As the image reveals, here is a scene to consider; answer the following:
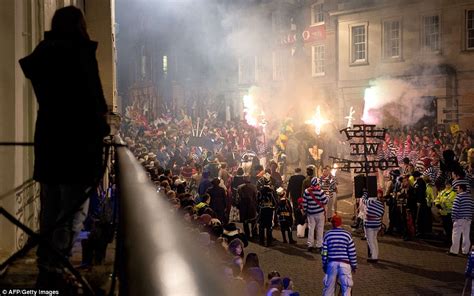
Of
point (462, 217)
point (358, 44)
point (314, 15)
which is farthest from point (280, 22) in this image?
point (462, 217)

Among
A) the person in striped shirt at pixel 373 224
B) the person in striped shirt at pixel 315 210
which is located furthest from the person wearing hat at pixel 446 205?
the person in striped shirt at pixel 315 210

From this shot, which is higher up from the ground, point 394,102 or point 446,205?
point 394,102

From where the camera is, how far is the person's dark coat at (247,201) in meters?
14.5

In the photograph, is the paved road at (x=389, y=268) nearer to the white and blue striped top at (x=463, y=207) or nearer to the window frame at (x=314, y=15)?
the white and blue striped top at (x=463, y=207)

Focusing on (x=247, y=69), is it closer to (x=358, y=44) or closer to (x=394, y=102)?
(x=358, y=44)

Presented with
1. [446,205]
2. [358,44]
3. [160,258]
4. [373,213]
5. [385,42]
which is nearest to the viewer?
[160,258]

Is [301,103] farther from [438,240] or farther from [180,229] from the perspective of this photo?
[180,229]

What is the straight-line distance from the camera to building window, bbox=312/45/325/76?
38094 millimetres

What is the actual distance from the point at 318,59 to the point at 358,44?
13.5ft

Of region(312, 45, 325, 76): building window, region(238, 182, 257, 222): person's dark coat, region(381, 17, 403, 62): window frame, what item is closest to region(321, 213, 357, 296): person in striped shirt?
region(238, 182, 257, 222): person's dark coat

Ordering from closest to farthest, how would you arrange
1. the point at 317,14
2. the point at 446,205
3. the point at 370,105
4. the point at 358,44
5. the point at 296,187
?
the point at 446,205 < the point at 296,187 < the point at 370,105 < the point at 358,44 < the point at 317,14

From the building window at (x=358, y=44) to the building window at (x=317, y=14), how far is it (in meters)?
4.32

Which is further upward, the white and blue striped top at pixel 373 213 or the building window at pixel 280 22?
the building window at pixel 280 22

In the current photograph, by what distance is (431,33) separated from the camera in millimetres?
31672
